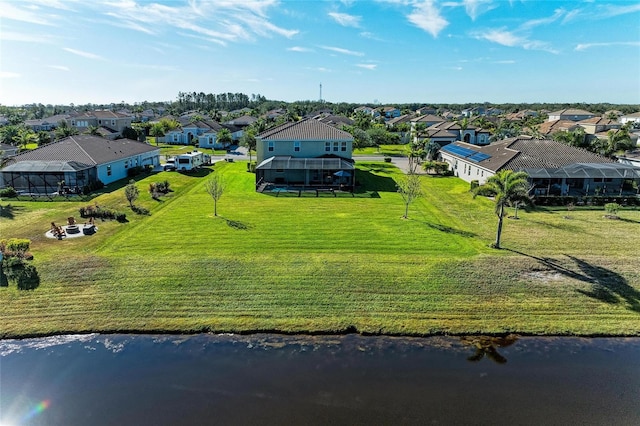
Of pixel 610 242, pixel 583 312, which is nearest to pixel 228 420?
pixel 583 312

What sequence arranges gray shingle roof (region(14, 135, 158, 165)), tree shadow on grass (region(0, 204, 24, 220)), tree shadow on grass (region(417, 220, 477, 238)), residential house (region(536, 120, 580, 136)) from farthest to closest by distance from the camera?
residential house (region(536, 120, 580, 136)), gray shingle roof (region(14, 135, 158, 165)), tree shadow on grass (region(0, 204, 24, 220)), tree shadow on grass (region(417, 220, 477, 238))

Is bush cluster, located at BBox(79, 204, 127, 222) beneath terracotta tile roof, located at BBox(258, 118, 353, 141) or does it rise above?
beneath

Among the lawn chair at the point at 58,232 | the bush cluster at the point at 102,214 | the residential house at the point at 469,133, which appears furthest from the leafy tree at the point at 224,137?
the lawn chair at the point at 58,232

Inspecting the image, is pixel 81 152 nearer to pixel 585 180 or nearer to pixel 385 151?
pixel 585 180

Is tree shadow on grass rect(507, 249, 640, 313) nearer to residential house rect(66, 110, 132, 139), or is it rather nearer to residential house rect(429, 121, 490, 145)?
residential house rect(429, 121, 490, 145)

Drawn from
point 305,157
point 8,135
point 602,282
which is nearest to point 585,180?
point 602,282

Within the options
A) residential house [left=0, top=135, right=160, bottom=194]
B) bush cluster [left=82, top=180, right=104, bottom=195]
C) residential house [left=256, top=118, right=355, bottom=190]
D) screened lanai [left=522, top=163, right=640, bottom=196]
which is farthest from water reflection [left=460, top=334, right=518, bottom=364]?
residential house [left=0, top=135, right=160, bottom=194]

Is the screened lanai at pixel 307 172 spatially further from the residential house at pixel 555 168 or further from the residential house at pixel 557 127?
the residential house at pixel 557 127
